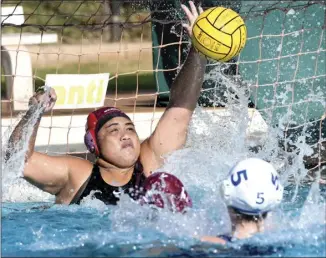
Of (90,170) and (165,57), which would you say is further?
(165,57)

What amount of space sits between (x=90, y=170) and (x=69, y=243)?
75 centimetres

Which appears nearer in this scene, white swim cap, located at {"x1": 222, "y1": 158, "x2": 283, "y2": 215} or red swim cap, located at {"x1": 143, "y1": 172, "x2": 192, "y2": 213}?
white swim cap, located at {"x1": 222, "y1": 158, "x2": 283, "y2": 215}

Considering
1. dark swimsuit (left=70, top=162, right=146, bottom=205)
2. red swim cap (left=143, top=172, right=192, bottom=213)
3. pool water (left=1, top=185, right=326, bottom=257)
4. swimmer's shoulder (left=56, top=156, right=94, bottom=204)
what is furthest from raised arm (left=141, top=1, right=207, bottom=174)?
red swim cap (left=143, top=172, right=192, bottom=213)

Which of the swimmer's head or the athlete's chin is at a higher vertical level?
the swimmer's head

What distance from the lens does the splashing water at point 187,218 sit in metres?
3.36

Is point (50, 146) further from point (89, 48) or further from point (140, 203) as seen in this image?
point (89, 48)

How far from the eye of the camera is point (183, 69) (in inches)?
175

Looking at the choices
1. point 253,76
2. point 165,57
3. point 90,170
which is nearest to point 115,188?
point 90,170

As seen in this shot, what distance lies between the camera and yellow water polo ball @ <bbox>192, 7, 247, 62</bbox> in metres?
4.31

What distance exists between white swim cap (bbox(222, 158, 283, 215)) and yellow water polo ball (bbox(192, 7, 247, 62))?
118 centimetres

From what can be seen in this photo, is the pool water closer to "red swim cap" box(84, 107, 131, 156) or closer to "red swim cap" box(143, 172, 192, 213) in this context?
"red swim cap" box(143, 172, 192, 213)

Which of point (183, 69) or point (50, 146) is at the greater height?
point (183, 69)

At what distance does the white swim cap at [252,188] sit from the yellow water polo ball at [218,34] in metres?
1.18

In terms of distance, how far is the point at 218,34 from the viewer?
14.2ft
